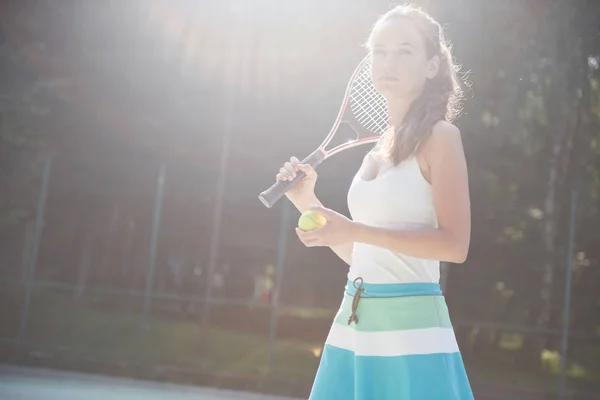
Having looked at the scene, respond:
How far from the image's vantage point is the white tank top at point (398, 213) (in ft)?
5.25

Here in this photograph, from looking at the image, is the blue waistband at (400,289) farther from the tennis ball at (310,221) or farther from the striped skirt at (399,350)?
the tennis ball at (310,221)

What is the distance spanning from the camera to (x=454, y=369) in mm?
1582

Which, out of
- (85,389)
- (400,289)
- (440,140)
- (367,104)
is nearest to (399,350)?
(400,289)

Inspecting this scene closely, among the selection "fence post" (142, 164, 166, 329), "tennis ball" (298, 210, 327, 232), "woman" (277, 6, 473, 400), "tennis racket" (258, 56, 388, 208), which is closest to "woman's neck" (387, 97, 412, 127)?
"woman" (277, 6, 473, 400)

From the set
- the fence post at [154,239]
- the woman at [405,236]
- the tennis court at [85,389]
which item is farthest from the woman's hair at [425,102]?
the fence post at [154,239]

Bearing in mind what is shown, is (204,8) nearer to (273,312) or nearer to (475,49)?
(475,49)

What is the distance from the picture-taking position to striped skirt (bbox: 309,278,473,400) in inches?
61.3

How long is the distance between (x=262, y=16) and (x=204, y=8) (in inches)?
28.4

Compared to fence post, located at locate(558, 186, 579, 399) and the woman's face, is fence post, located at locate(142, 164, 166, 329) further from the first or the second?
the woman's face

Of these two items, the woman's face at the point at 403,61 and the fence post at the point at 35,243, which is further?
the fence post at the point at 35,243

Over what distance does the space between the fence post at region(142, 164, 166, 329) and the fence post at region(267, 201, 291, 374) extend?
1275 millimetres

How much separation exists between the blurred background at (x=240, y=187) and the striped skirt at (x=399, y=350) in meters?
5.19

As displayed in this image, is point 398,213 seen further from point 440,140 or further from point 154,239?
point 154,239

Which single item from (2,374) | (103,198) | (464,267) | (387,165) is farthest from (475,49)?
(387,165)
